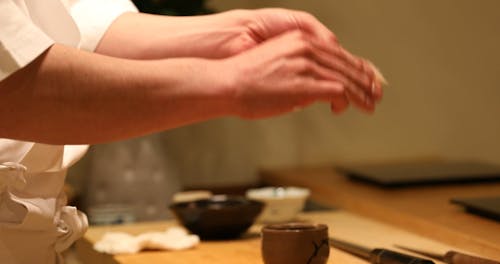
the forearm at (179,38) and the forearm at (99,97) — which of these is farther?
the forearm at (179,38)

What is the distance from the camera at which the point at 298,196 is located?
1.97 m

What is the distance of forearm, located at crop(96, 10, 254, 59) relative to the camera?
1.35 metres

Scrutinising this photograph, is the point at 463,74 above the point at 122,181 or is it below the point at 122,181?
above

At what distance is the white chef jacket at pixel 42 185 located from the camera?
1274 mm

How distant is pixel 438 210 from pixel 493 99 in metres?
1.43

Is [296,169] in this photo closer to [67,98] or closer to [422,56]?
[422,56]

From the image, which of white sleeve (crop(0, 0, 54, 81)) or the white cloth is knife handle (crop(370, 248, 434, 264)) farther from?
white sleeve (crop(0, 0, 54, 81))

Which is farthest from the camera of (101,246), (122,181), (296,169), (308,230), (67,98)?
(296,169)

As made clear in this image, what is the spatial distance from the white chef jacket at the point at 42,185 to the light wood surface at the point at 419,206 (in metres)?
0.74

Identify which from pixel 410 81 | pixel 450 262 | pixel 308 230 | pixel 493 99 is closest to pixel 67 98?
pixel 308 230

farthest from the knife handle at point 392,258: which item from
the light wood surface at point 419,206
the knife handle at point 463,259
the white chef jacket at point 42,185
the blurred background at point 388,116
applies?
the blurred background at point 388,116

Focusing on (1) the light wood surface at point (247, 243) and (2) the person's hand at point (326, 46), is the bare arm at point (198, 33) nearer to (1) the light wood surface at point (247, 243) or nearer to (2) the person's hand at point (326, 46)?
(2) the person's hand at point (326, 46)

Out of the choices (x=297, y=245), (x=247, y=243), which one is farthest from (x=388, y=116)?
(x=297, y=245)

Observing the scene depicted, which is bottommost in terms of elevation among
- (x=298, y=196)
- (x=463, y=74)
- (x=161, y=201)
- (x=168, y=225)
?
(x=161, y=201)
